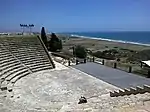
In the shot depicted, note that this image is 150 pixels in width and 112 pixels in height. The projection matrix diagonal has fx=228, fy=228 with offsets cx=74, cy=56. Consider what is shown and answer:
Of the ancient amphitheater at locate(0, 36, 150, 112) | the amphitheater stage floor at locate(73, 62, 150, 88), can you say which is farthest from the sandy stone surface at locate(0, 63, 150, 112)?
the amphitheater stage floor at locate(73, 62, 150, 88)

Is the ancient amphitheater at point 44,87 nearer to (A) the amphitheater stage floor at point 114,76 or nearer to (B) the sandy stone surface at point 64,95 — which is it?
(B) the sandy stone surface at point 64,95

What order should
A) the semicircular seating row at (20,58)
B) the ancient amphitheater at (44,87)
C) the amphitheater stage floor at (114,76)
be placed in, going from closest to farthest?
the ancient amphitheater at (44,87)
the amphitheater stage floor at (114,76)
the semicircular seating row at (20,58)

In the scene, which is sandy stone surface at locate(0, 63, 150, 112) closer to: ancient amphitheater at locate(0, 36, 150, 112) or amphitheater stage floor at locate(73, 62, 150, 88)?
ancient amphitheater at locate(0, 36, 150, 112)

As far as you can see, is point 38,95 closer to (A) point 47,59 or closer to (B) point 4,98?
(B) point 4,98

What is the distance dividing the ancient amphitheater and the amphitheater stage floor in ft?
2.43

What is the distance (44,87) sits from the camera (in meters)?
15.2

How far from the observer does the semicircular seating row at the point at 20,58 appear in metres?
16.8

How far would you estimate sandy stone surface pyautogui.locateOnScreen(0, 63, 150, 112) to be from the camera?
874 centimetres

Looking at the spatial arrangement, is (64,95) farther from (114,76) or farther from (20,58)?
(20,58)

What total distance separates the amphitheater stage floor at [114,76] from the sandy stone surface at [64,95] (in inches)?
28.7

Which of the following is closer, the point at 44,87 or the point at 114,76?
the point at 44,87

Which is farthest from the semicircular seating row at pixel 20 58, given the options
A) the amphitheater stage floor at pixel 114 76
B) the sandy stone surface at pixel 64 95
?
the amphitheater stage floor at pixel 114 76

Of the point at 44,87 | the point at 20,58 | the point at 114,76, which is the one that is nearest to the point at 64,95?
the point at 44,87

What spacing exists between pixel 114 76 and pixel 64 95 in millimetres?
5603
